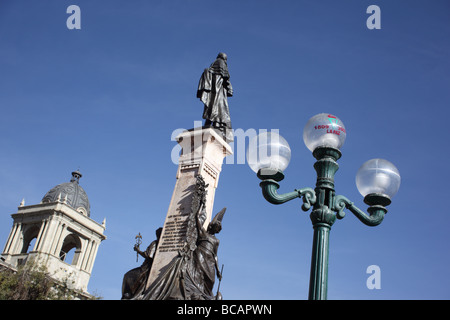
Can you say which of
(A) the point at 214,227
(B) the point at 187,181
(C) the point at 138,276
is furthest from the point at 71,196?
(A) the point at 214,227

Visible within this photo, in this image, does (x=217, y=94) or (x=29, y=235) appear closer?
(x=217, y=94)

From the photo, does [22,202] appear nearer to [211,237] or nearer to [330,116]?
[211,237]

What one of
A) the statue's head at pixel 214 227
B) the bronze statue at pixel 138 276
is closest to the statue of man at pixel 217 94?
the statue's head at pixel 214 227

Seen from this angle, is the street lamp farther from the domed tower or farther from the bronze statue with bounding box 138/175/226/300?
the domed tower

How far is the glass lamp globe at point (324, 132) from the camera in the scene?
20.8 feet

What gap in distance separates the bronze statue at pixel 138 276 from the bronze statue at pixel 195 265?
0.68 m

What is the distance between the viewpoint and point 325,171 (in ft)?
20.5

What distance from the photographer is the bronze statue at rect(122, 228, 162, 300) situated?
1223 centimetres

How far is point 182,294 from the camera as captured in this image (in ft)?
37.2

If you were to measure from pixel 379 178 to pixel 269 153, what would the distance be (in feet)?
4.87

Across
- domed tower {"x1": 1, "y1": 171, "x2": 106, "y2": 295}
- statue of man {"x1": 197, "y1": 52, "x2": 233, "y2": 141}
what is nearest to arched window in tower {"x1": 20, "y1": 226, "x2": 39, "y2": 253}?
domed tower {"x1": 1, "y1": 171, "x2": 106, "y2": 295}

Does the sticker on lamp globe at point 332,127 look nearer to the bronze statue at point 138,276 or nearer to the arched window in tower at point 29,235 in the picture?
the bronze statue at point 138,276

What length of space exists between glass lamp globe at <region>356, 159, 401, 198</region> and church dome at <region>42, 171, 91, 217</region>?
198 feet

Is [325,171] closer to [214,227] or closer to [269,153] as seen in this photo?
[269,153]
